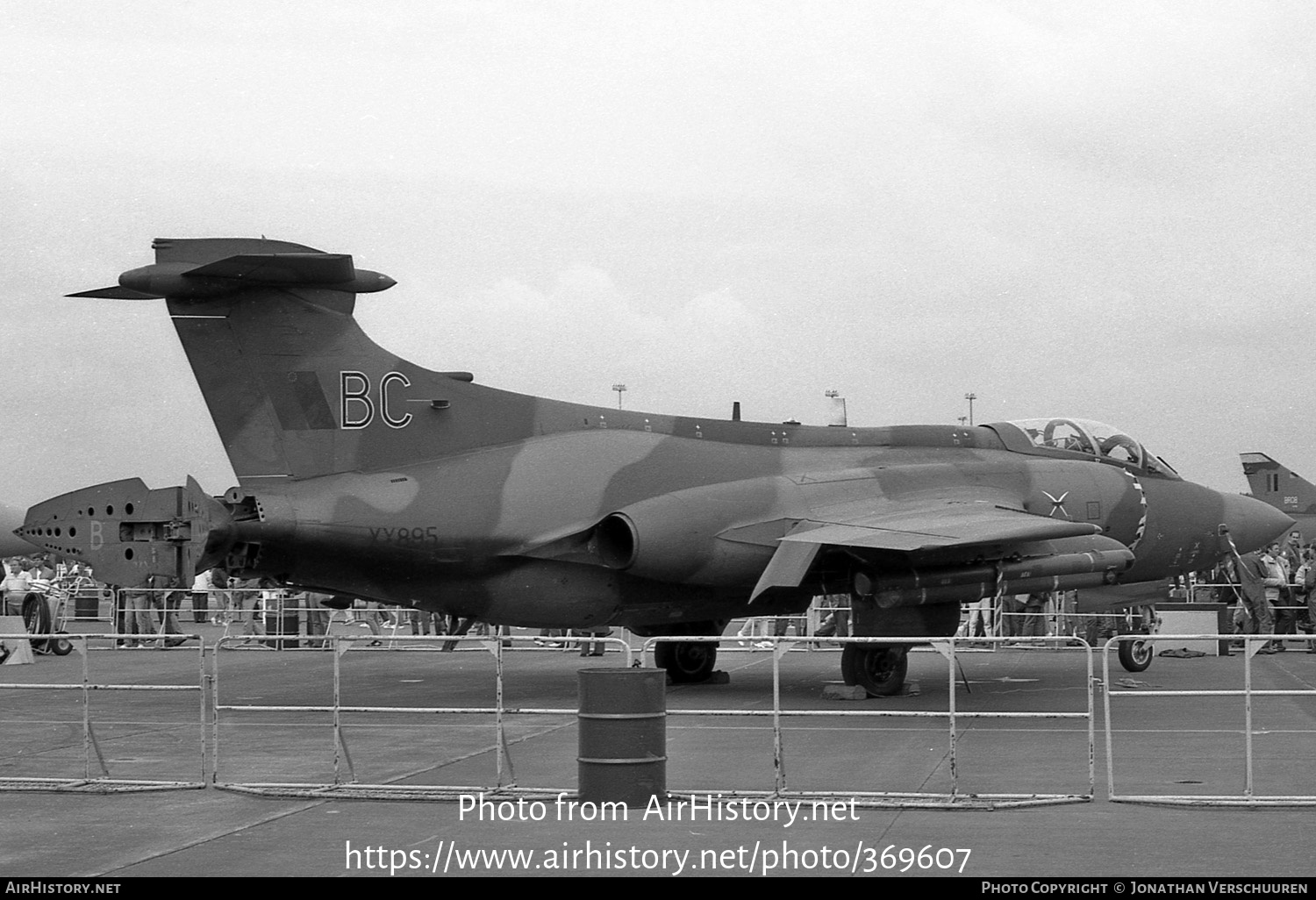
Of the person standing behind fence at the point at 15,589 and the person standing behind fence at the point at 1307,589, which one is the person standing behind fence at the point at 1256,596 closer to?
the person standing behind fence at the point at 1307,589

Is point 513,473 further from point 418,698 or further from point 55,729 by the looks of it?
point 55,729

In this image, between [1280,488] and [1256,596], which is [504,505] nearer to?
[1256,596]

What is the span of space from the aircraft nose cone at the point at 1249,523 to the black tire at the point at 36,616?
18.3 metres

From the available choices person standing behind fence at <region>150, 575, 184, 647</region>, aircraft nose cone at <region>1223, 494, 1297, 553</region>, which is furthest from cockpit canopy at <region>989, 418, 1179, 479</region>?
Answer: person standing behind fence at <region>150, 575, 184, 647</region>

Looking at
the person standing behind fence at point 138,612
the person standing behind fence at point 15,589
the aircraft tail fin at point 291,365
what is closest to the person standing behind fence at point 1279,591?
the aircraft tail fin at point 291,365

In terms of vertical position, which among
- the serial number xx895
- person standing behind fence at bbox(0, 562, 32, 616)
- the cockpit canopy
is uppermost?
the cockpit canopy

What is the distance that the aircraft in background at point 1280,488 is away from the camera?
161ft

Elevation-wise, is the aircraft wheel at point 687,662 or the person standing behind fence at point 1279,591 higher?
the person standing behind fence at point 1279,591

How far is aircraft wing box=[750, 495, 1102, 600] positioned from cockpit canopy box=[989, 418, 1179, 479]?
8.33 ft

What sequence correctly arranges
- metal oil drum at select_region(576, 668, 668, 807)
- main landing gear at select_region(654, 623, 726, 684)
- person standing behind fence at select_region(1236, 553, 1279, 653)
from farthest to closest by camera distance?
person standing behind fence at select_region(1236, 553, 1279, 653)
main landing gear at select_region(654, 623, 726, 684)
metal oil drum at select_region(576, 668, 668, 807)

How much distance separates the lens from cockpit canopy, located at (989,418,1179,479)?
20.3m

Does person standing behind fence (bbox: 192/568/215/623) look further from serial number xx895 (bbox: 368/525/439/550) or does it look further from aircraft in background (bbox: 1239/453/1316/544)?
aircraft in background (bbox: 1239/453/1316/544)

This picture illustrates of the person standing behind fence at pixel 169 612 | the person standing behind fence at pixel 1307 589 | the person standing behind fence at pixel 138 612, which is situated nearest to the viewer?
the person standing behind fence at pixel 1307 589

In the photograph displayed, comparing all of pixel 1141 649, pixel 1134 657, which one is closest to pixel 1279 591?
pixel 1141 649
